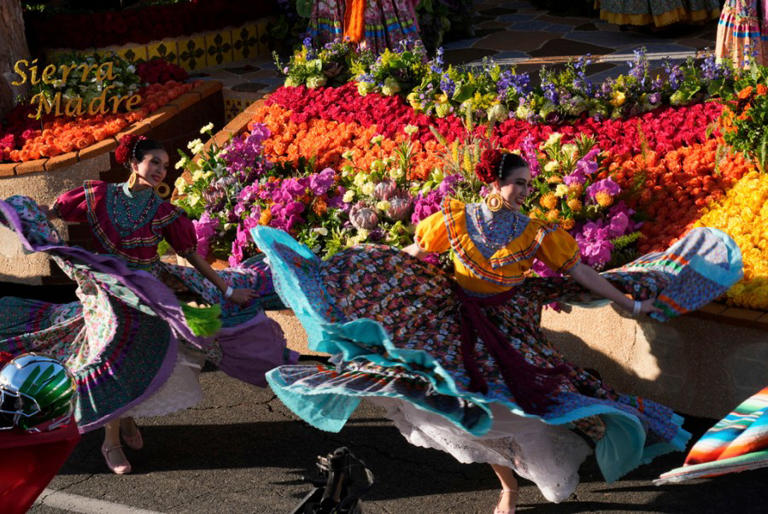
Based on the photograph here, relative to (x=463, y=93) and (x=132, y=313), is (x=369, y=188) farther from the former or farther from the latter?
(x=132, y=313)

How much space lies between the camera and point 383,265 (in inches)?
230

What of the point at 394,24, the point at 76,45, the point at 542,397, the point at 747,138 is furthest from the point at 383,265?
the point at 76,45

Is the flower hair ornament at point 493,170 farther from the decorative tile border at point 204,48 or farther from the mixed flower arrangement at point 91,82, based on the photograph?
the decorative tile border at point 204,48

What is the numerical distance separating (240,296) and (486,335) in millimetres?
1527

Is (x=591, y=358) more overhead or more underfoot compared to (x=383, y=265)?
more underfoot

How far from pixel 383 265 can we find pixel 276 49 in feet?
24.0

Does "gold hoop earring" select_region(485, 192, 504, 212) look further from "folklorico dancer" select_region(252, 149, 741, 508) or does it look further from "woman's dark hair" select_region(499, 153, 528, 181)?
"woman's dark hair" select_region(499, 153, 528, 181)

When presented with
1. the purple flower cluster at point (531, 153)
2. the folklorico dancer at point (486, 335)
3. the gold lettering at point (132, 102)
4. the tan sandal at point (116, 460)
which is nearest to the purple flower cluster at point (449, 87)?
the purple flower cluster at point (531, 153)

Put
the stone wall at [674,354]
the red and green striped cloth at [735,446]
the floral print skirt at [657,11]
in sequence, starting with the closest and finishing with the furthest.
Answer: the red and green striped cloth at [735,446]
the stone wall at [674,354]
the floral print skirt at [657,11]

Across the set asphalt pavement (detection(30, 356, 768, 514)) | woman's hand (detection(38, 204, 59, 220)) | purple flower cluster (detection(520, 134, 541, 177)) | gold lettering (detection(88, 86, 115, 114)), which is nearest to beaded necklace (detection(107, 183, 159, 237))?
woman's hand (detection(38, 204, 59, 220))

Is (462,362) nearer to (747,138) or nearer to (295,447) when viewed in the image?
(295,447)

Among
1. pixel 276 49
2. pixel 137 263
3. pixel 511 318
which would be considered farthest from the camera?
pixel 276 49

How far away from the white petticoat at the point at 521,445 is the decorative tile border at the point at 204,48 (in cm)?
703

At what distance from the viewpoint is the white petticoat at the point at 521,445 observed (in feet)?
18.2
